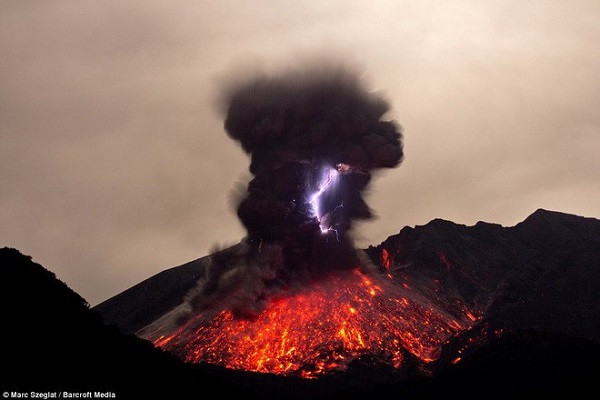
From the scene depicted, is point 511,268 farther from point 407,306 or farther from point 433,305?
point 407,306

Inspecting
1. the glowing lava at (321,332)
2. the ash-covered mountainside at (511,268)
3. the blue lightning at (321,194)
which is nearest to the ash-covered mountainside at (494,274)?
the ash-covered mountainside at (511,268)

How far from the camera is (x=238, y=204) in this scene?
4515 inches

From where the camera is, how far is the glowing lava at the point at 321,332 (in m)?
104

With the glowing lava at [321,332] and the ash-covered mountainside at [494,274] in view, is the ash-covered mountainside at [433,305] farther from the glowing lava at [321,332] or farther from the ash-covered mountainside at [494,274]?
the glowing lava at [321,332]

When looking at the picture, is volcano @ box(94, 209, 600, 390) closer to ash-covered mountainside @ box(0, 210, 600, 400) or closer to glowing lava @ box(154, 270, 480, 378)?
glowing lava @ box(154, 270, 480, 378)

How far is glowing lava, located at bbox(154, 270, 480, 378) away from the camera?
10381 centimetres

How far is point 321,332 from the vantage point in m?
109

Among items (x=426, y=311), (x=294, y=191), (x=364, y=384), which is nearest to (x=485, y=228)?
(x=426, y=311)

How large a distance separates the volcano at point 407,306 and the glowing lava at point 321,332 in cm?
16

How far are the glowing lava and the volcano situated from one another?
0.16 metres

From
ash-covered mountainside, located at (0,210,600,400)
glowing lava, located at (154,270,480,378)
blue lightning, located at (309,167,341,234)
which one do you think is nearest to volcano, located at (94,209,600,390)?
glowing lava, located at (154,270,480,378)

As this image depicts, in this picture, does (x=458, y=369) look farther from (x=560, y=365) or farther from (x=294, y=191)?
(x=294, y=191)

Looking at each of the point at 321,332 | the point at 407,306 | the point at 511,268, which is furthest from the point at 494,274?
the point at 321,332

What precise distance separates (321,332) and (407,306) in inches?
700
